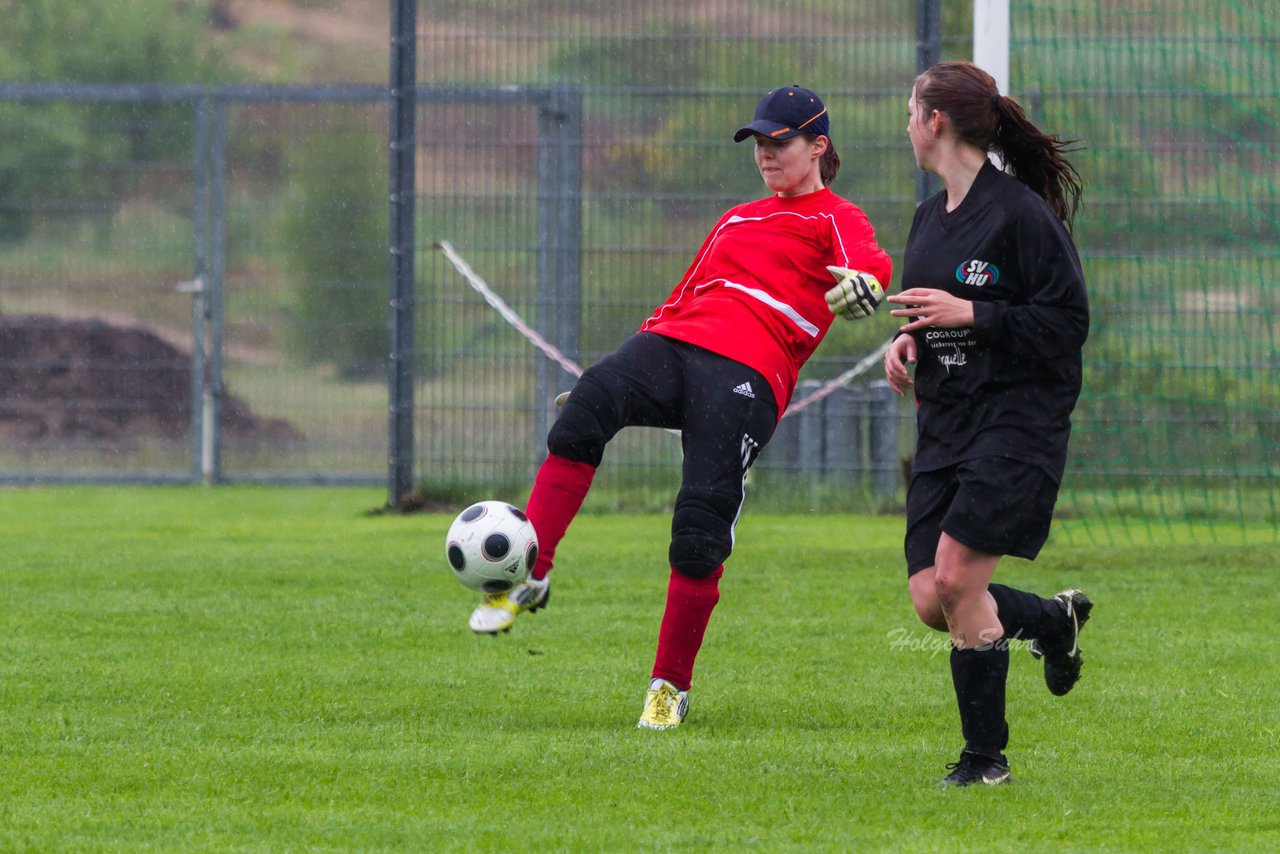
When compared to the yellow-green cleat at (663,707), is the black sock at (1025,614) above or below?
above

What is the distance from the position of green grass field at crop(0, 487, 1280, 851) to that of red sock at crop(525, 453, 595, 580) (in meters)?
0.53

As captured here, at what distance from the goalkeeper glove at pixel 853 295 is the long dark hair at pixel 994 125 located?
45cm

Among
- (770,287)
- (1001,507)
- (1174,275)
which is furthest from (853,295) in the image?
(1174,275)

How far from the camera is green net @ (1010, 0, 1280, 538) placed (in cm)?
1016

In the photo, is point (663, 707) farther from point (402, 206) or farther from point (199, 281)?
point (199, 281)

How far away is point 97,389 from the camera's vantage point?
14.2 m

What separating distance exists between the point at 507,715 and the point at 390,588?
3.01 m

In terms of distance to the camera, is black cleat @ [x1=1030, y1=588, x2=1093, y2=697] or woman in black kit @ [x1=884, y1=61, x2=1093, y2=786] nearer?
woman in black kit @ [x1=884, y1=61, x2=1093, y2=786]

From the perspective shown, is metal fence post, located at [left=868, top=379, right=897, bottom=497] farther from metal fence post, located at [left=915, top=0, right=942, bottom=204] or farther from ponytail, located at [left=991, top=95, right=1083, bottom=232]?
ponytail, located at [left=991, top=95, right=1083, bottom=232]

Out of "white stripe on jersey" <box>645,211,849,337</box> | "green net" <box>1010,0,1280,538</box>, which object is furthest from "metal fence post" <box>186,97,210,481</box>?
"white stripe on jersey" <box>645,211,849,337</box>

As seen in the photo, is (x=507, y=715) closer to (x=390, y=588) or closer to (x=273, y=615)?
(x=273, y=615)

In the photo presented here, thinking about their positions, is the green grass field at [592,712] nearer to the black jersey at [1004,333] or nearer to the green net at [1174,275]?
the green net at [1174,275]

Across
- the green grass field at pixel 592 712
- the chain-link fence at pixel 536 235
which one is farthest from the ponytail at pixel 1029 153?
the chain-link fence at pixel 536 235

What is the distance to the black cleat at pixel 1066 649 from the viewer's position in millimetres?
5180
